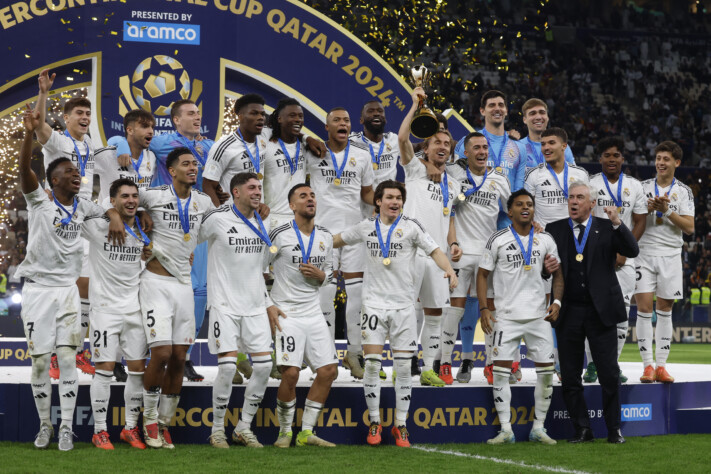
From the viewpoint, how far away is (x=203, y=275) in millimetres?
7812

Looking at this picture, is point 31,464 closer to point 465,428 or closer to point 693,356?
point 465,428

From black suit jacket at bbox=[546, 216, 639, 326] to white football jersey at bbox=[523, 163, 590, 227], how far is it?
668mm

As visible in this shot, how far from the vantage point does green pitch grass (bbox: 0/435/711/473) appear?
6023 mm

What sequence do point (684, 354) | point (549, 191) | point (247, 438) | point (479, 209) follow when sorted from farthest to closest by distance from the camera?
1. point (684, 354)
2. point (549, 191)
3. point (479, 209)
4. point (247, 438)

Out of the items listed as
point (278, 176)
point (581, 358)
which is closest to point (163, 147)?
point (278, 176)

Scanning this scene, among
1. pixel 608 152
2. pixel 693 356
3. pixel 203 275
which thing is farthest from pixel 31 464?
pixel 693 356

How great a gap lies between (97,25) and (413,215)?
14.4ft

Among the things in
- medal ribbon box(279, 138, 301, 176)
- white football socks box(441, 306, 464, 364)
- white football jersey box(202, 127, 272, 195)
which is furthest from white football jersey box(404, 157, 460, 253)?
white football jersey box(202, 127, 272, 195)

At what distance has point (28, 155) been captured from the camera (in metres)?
6.21

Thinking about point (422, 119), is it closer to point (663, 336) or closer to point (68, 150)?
point (68, 150)

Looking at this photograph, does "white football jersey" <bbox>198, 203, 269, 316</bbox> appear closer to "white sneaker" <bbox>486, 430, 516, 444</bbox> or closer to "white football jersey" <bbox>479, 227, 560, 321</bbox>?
"white football jersey" <bbox>479, 227, 560, 321</bbox>

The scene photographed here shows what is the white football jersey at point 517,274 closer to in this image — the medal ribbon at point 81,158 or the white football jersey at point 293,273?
the white football jersey at point 293,273

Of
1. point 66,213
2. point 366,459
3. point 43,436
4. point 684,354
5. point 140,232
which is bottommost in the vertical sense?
point 366,459

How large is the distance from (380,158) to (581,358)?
7.85 ft
